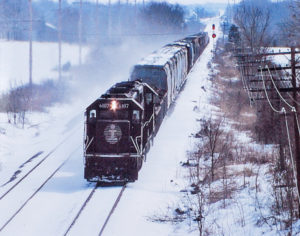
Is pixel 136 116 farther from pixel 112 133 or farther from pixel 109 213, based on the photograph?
pixel 109 213

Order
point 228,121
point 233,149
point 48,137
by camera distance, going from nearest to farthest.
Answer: point 233,149 < point 48,137 < point 228,121

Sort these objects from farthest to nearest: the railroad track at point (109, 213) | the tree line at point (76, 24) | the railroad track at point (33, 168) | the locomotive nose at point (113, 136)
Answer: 1. the tree line at point (76, 24)
2. the railroad track at point (33, 168)
3. the locomotive nose at point (113, 136)
4. the railroad track at point (109, 213)

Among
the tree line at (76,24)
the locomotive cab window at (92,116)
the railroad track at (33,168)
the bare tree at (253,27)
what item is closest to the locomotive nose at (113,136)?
the locomotive cab window at (92,116)

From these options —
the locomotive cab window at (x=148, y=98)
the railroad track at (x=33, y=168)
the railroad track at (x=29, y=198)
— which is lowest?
the railroad track at (x=33, y=168)

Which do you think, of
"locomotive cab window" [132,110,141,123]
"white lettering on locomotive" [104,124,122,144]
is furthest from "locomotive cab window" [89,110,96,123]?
"locomotive cab window" [132,110,141,123]

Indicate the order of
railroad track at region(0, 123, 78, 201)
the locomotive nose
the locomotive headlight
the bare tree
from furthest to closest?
1. the bare tree
2. railroad track at region(0, 123, 78, 201)
3. the locomotive nose
4. the locomotive headlight

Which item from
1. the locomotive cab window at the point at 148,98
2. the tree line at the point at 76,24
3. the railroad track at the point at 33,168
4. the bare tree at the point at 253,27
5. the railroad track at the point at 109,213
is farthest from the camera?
the tree line at the point at 76,24

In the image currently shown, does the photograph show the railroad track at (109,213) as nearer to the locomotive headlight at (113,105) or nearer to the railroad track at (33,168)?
the locomotive headlight at (113,105)

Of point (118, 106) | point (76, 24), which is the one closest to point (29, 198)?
point (118, 106)

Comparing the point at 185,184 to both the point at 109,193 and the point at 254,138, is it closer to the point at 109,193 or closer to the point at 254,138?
the point at 109,193

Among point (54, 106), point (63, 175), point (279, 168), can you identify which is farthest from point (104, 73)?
point (279, 168)

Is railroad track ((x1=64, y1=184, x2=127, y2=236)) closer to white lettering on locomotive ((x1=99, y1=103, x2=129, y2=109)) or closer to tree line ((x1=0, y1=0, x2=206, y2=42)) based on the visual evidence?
white lettering on locomotive ((x1=99, y1=103, x2=129, y2=109))

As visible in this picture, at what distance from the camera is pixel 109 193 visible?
16.5 metres

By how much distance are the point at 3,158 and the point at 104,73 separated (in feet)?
113
